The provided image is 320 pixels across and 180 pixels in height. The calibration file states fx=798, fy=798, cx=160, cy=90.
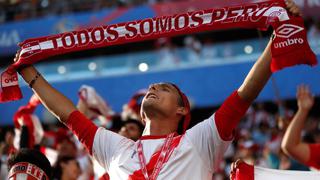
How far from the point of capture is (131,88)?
55.7ft

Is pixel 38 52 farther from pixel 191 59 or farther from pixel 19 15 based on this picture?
pixel 19 15

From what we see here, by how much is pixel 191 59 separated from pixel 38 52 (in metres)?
13.0

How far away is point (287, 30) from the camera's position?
3340mm

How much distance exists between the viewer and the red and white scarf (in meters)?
3.31

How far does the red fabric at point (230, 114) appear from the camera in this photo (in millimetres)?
3326

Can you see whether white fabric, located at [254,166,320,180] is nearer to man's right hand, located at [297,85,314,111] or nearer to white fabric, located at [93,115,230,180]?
white fabric, located at [93,115,230,180]

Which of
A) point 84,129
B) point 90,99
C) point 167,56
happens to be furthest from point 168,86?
point 167,56

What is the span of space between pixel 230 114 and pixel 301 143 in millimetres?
713

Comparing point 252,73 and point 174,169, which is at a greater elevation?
point 252,73

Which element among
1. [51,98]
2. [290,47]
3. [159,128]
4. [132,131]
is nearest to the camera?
[290,47]

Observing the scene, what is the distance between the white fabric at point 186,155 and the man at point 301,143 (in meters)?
0.56

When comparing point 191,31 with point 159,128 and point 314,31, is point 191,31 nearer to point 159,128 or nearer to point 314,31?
point 159,128

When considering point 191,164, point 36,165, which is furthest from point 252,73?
point 36,165

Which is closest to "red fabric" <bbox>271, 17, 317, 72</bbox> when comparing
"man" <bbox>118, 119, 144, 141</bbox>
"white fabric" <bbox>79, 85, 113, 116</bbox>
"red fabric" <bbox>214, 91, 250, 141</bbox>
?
"red fabric" <bbox>214, 91, 250, 141</bbox>
